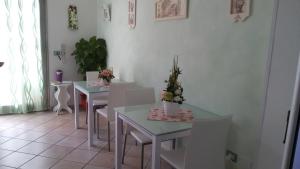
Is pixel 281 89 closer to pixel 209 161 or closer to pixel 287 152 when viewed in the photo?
pixel 209 161

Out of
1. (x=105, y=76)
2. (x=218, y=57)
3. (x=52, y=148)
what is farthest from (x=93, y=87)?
(x=218, y=57)

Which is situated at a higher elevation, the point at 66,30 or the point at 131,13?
the point at 131,13

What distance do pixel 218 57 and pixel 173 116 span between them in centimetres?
70

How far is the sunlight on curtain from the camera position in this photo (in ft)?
13.1

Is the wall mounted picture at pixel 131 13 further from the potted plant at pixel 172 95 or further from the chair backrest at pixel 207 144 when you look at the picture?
the chair backrest at pixel 207 144

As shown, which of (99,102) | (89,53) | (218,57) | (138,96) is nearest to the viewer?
(218,57)

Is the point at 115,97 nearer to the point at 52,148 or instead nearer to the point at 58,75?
the point at 52,148

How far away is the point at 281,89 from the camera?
5.36 ft

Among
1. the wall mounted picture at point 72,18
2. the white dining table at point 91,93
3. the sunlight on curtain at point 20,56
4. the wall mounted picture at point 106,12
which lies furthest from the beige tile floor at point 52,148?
the wall mounted picture at point 106,12

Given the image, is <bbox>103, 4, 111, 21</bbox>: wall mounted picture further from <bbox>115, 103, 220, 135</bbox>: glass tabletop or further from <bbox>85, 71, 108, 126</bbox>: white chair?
<bbox>115, 103, 220, 135</bbox>: glass tabletop

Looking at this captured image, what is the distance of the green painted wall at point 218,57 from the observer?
183 centimetres

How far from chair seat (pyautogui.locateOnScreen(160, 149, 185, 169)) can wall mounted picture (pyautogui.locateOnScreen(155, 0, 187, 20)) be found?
144cm

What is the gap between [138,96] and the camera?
2.73 metres

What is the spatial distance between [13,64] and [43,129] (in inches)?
54.5
